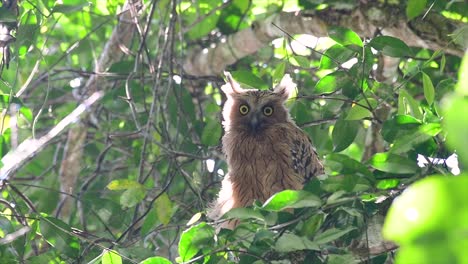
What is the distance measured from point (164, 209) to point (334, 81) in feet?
3.73

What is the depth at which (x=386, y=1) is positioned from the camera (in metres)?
4.64

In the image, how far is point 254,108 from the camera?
5484 mm

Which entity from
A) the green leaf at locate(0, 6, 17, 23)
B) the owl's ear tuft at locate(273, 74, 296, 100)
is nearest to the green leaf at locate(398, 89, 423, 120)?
the green leaf at locate(0, 6, 17, 23)

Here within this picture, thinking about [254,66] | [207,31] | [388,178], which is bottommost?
[254,66]

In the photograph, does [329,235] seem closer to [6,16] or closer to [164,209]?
[164,209]

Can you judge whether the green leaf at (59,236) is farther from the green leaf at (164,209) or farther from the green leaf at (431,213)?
the green leaf at (431,213)

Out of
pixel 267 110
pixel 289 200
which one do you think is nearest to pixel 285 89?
A: pixel 267 110

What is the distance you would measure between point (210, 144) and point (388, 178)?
1.92 m

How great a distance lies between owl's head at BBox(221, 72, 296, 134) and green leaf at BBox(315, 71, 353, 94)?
1955 mm

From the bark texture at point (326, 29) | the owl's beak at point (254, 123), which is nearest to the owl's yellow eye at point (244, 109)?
the owl's beak at point (254, 123)

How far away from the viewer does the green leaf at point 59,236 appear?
3.19 m

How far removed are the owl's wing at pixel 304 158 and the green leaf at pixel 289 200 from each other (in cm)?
243

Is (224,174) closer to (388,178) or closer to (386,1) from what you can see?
(386,1)

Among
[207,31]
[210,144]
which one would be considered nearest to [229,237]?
[210,144]
